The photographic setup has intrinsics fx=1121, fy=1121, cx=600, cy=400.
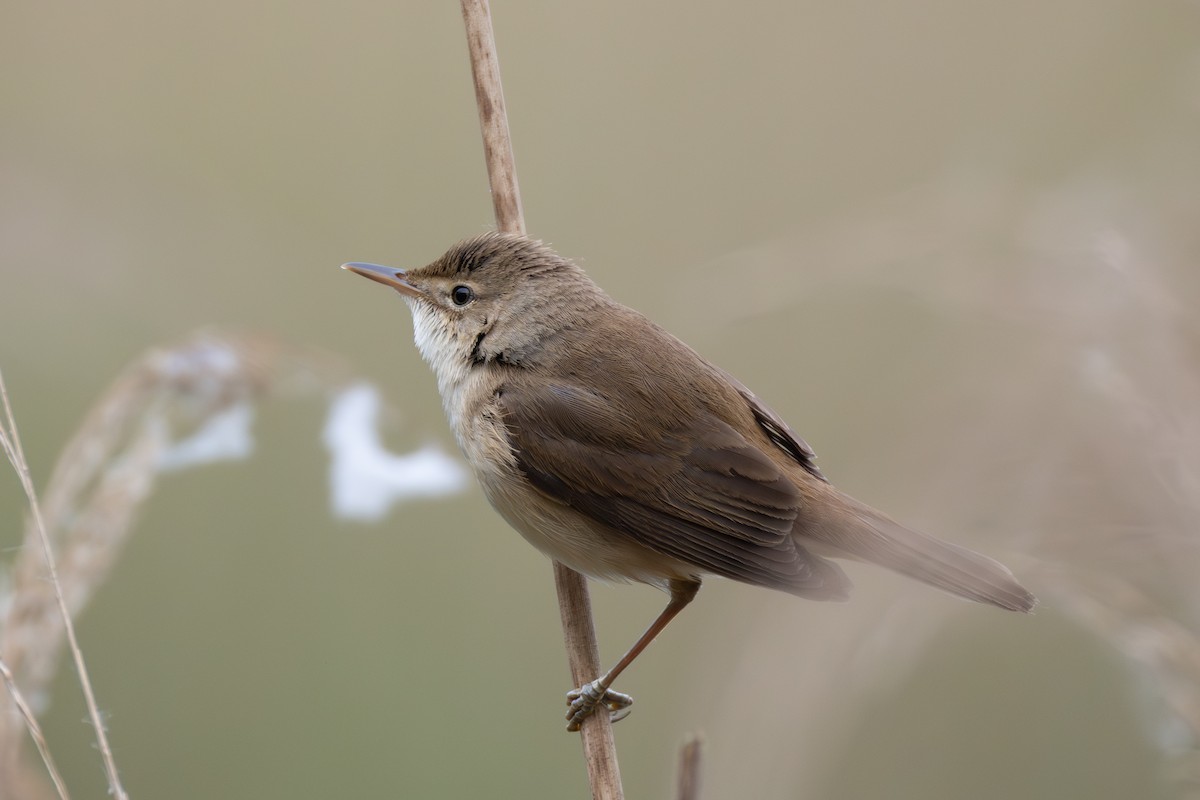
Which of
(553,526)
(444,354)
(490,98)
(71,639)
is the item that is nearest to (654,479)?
(553,526)

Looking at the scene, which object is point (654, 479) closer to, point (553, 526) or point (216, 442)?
point (553, 526)

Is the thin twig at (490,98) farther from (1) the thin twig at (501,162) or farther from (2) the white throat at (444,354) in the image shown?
(2) the white throat at (444,354)

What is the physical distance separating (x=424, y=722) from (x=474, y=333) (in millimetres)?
1366

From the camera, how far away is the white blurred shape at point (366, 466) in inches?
81.8

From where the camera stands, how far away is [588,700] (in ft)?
7.52

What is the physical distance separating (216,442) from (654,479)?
886 millimetres

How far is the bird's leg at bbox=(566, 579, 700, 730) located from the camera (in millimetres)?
2281

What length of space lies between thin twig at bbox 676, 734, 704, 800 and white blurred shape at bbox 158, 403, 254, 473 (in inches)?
36.3

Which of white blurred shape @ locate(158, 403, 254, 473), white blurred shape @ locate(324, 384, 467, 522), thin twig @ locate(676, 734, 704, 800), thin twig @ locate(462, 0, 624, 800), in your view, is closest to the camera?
thin twig @ locate(676, 734, 704, 800)

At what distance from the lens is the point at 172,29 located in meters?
4.18

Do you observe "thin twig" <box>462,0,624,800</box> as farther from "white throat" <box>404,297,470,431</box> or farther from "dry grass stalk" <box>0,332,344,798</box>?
"dry grass stalk" <box>0,332,344,798</box>

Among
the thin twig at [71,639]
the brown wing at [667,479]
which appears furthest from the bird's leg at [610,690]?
the thin twig at [71,639]

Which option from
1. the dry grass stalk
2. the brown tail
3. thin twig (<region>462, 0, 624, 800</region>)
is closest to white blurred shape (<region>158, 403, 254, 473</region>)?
the dry grass stalk

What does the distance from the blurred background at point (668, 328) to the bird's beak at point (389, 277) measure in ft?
0.74
